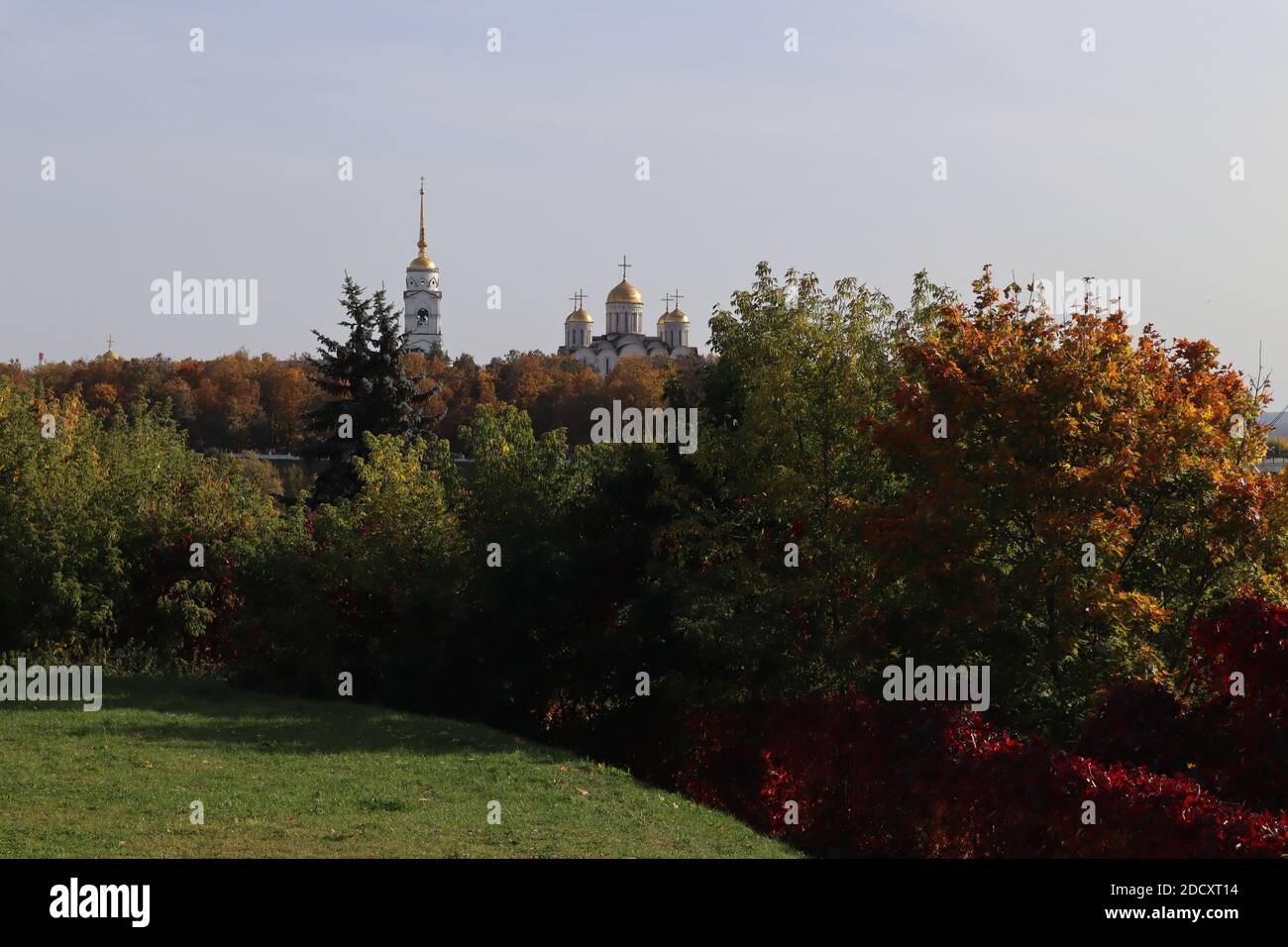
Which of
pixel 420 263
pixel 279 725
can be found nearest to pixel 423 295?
pixel 420 263

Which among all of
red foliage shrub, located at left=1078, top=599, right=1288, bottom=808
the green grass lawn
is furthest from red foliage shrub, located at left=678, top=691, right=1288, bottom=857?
the green grass lawn

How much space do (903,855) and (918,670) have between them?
2287 mm

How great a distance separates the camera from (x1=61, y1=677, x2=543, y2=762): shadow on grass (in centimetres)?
1814

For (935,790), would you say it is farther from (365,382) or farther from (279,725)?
(365,382)

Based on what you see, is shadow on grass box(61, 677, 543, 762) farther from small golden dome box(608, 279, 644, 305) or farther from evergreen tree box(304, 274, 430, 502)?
small golden dome box(608, 279, 644, 305)

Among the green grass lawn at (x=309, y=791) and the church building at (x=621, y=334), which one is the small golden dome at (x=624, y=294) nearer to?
the church building at (x=621, y=334)

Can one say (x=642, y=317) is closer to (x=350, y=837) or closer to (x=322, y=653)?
(x=322, y=653)

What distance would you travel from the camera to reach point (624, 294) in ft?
533

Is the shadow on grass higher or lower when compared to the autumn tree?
lower

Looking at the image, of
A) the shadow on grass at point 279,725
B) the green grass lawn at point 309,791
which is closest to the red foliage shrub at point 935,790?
the green grass lawn at point 309,791

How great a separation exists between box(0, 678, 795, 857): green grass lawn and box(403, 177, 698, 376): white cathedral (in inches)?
4852

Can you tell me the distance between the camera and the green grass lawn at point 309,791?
12320 mm

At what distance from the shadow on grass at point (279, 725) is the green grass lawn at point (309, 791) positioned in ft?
0.14
